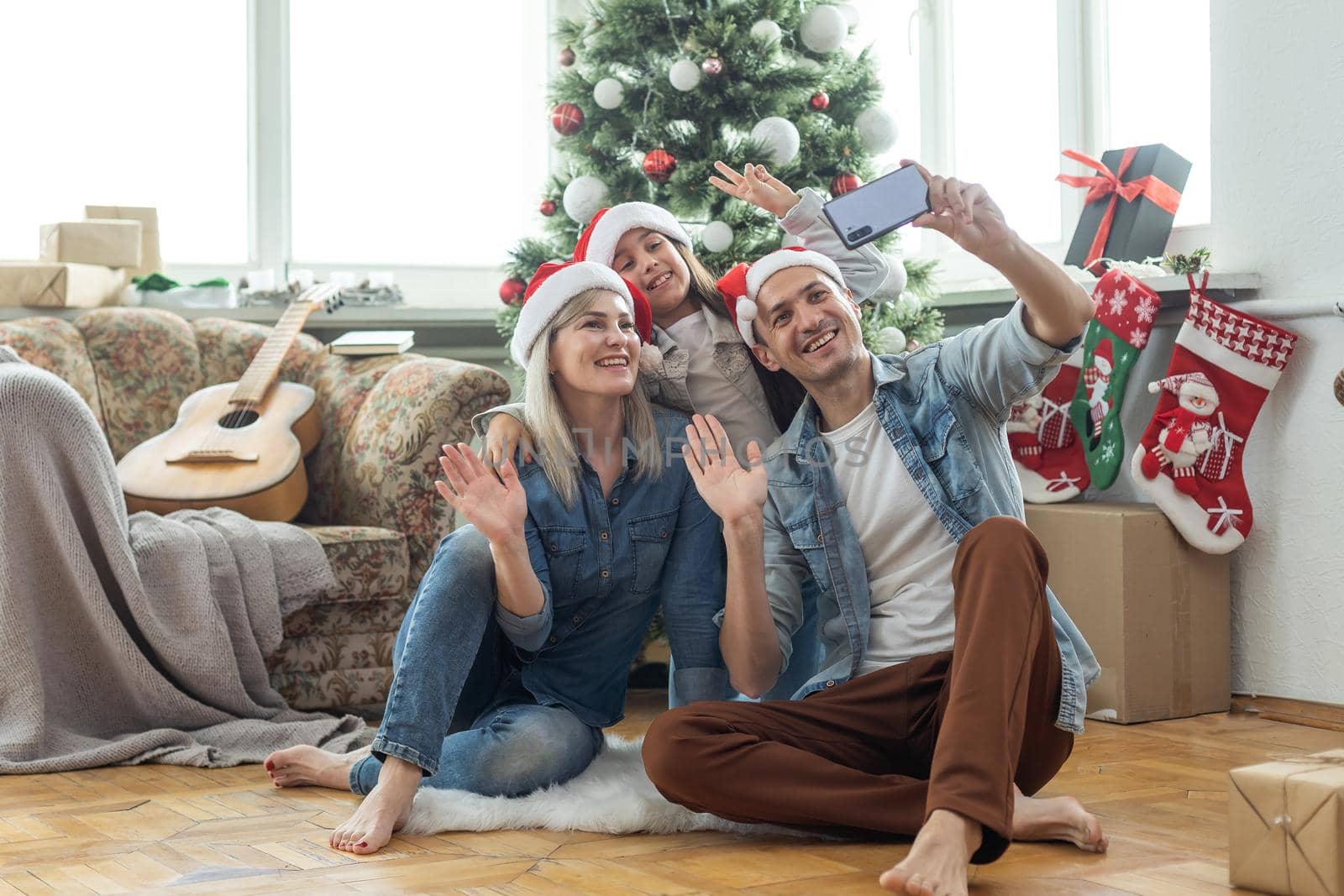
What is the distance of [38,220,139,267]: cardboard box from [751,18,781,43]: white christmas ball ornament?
164 centimetres

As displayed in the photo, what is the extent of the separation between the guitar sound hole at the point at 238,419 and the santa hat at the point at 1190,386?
5.92ft

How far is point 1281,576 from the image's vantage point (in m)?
2.55

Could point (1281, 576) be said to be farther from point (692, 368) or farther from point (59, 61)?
Result: point (59, 61)

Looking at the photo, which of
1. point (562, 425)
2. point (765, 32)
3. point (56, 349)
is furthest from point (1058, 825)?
point (56, 349)

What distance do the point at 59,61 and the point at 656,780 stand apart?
3.00 metres

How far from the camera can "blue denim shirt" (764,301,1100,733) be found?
165 centimetres

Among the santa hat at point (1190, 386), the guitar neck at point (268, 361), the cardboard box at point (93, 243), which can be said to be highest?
the cardboard box at point (93, 243)

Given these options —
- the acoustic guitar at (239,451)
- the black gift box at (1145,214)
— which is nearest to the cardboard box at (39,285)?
the acoustic guitar at (239,451)

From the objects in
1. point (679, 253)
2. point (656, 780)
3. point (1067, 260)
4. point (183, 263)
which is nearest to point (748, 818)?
point (656, 780)

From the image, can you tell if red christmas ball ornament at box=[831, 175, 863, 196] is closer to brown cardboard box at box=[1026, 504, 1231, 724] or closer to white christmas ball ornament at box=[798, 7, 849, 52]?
white christmas ball ornament at box=[798, 7, 849, 52]

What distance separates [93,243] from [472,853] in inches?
93.4

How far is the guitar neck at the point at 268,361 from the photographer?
2.87 metres

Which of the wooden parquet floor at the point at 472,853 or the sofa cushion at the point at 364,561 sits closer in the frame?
the wooden parquet floor at the point at 472,853

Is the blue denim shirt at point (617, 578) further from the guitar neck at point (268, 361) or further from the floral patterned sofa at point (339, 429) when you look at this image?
the guitar neck at point (268, 361)
